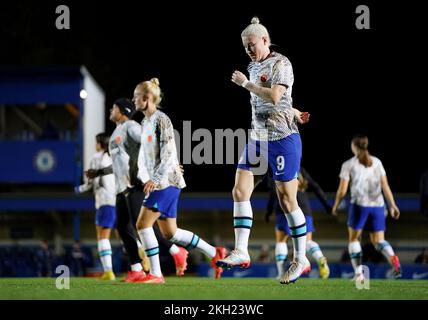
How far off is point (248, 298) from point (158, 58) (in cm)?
3442

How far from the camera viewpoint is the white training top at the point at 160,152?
33.2ft

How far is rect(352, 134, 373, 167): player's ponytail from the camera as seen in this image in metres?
14.5

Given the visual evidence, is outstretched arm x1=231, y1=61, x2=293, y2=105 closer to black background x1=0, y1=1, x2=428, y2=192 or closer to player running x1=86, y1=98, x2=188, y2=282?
player running x1=86, y1=98, x2=188, y2=282

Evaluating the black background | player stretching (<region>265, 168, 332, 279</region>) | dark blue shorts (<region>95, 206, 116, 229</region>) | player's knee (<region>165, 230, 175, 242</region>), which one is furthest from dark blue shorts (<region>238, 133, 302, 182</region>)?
the black background

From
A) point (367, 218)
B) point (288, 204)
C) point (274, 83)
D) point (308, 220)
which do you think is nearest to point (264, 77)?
point (274, 83)

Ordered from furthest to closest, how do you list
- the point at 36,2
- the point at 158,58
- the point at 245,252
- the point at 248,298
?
the point at 158,58, the point at 36,2, the point at 245,252, the point at 248,298

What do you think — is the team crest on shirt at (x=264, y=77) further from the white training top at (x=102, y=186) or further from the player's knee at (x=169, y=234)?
the white training top at (x=102, y=186)

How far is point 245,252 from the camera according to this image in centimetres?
909

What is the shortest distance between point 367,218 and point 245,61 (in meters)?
19.0

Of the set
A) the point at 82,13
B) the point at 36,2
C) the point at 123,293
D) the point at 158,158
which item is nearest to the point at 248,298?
the point at 123,293

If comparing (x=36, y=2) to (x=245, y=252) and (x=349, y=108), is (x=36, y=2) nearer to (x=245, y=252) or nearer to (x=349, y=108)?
(x=349, y=108)

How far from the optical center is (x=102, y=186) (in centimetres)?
1462

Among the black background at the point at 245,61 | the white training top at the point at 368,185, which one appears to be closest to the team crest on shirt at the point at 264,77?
the white training top at the point at 368,185

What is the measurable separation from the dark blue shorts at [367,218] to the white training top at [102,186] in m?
4.34
